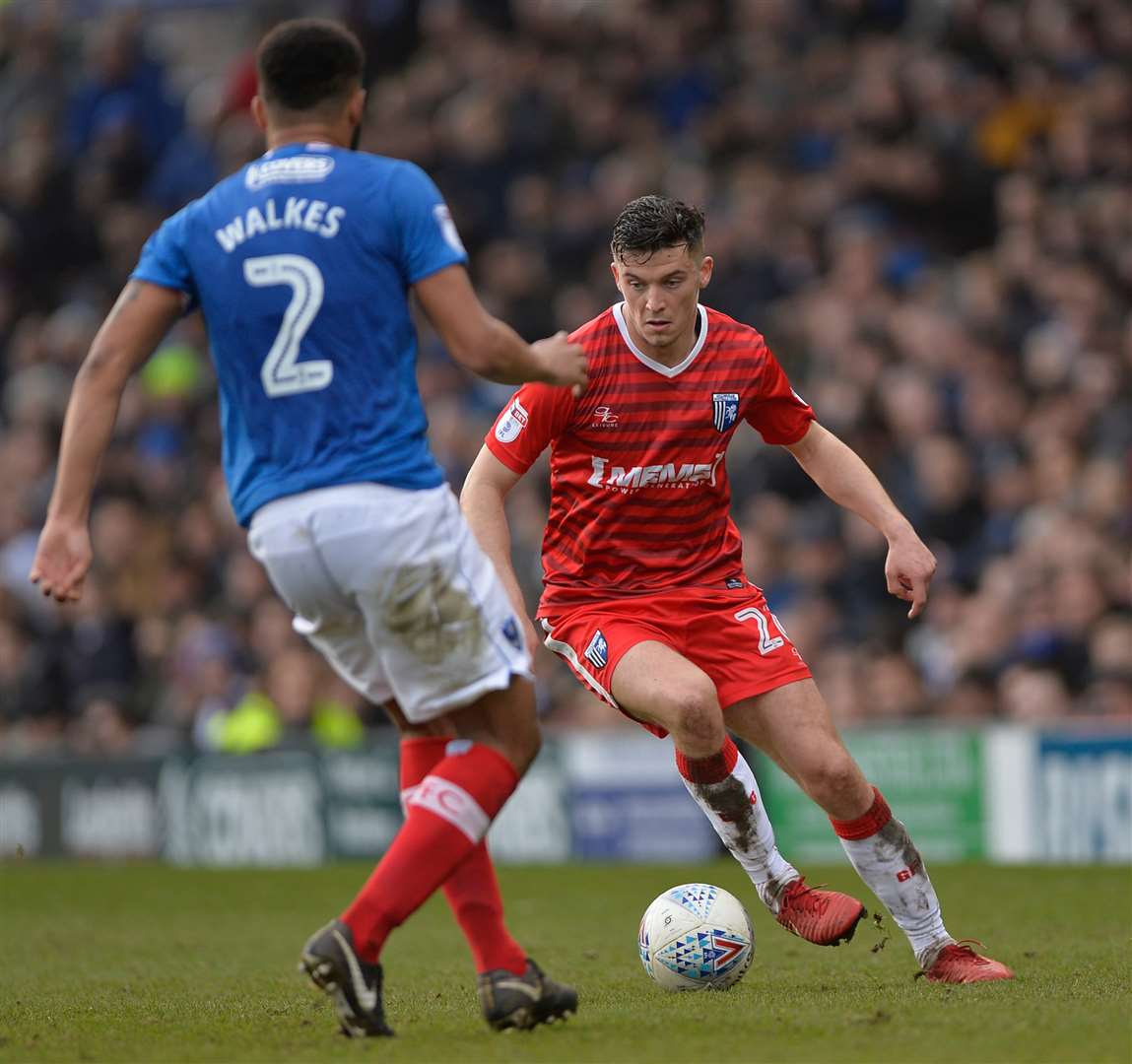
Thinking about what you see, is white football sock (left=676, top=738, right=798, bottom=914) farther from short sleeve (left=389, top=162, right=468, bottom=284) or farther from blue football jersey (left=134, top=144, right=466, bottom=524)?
short sleeve (left=389, top=162, right=468, bottom=284)

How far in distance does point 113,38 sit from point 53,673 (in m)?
7.14

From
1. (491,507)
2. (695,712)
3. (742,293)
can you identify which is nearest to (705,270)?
(491,507)

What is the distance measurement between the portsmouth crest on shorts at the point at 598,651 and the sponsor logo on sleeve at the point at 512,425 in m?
0.69

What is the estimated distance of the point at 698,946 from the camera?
20.4ft

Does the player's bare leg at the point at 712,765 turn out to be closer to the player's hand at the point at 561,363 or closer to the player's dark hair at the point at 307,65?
the player's hand at the point at 561,363

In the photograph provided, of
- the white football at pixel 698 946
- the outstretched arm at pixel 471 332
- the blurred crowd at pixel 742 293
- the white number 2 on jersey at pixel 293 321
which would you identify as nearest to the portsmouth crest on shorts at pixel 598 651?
the white football at pixel 698 946

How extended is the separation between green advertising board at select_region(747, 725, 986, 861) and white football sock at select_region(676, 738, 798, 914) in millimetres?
5553

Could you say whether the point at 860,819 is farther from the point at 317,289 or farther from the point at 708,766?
the point at 317,289

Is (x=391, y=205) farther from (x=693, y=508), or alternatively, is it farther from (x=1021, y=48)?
(x=1021, y=48)

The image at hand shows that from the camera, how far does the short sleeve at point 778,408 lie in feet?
21.5

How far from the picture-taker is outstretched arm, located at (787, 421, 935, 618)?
626cm

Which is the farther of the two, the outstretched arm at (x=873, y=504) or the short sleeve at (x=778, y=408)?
the short sleeve at (x=778, y=408)

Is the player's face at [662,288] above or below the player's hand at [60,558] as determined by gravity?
above

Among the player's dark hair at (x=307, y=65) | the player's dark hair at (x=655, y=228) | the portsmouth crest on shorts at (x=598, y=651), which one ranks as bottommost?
the portsmouth crest on shorts at (x=598, y=651)
